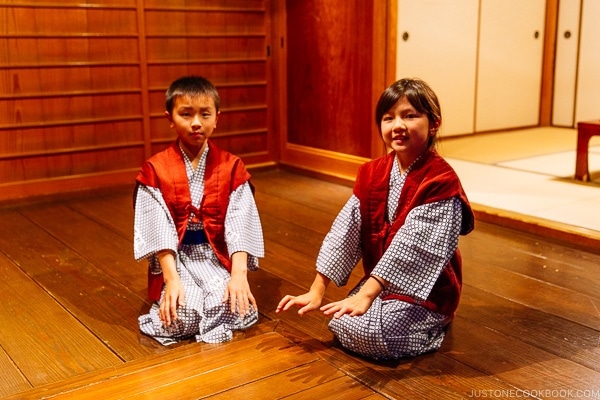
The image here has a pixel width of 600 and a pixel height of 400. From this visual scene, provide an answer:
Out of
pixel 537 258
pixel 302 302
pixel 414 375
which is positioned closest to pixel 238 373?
pixel 302 302

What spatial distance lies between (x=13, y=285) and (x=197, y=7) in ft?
7.90

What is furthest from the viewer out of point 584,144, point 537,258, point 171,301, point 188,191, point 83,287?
point 584,144

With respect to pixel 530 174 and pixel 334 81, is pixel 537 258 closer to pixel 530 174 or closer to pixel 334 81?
pixel 530 174

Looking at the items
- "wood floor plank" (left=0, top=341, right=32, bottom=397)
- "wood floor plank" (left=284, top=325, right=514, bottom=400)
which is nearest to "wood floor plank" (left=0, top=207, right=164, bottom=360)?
"wood floor plank" (left=0, top=341, right=32, bottom=397)

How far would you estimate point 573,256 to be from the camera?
9.57 ft

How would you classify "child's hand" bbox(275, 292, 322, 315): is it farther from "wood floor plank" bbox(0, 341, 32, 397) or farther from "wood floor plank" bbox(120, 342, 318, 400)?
"wood floor plank" bbox(0, 341, 32, 397)

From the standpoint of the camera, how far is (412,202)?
193 cm

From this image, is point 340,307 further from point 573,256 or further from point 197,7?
point 197,7

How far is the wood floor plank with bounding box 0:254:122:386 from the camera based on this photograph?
1949mm

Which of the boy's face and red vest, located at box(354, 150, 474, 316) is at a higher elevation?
the boy's face

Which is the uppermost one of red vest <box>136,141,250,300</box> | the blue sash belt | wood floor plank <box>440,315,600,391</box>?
red vest <box>136,141,250,300</box>

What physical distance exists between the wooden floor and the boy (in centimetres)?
9

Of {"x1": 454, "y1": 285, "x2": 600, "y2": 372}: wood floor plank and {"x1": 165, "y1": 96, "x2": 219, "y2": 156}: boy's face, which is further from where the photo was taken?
{"x1": 165, "y1": 96, "x2": 219, "y2": 156}: boy's face

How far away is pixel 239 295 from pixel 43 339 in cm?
63
